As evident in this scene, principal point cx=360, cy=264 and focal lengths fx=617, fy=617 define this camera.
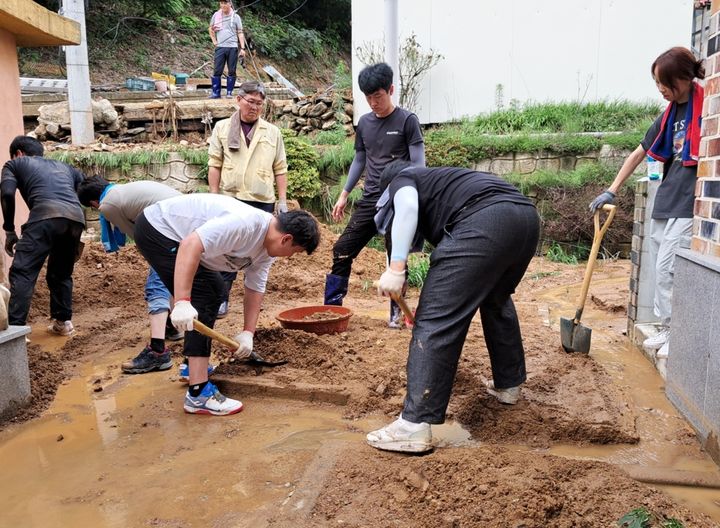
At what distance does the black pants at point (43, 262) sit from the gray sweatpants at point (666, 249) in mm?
4188

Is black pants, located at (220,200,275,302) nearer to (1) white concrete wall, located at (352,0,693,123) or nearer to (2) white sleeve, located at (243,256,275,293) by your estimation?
(2) white sleeve, located at (243,256,275,293)

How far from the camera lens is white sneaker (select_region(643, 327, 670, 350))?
12.5 ft

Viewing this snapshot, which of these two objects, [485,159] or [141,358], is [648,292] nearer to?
[141,358]

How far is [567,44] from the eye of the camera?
10.1 meters

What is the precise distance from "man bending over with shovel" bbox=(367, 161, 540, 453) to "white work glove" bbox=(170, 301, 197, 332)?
91 cm

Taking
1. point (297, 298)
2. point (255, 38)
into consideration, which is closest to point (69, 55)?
point (297, 298)

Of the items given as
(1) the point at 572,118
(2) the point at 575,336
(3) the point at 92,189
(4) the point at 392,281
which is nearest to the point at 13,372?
(3) the point at 92,189

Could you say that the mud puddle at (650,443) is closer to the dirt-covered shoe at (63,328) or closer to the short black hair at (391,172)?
the short black hair at (391,172)

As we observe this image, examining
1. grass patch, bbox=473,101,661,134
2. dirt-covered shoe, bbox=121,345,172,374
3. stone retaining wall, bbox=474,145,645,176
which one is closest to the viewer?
dirt-covered shoe, bbox=121,345,172,374

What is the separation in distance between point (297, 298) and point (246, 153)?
181 cm

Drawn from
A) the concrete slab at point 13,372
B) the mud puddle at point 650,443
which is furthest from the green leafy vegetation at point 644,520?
the concrete slab at point 13,372

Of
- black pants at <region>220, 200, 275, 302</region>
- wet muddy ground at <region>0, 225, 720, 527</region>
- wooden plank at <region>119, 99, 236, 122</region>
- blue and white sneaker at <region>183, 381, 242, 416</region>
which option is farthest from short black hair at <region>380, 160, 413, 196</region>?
wooden plank at <region>119, 99, 236, 122</region>

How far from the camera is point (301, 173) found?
8578 millimetres

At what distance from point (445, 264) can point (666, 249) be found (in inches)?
68.2
